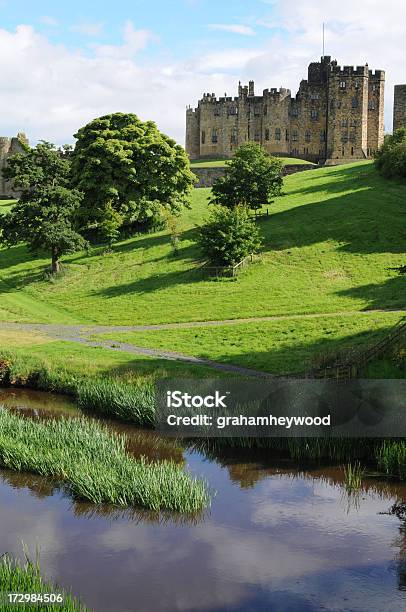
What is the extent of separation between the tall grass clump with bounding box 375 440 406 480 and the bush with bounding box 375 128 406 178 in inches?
2129

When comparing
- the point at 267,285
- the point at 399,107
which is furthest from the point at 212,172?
A: the point at 267,285

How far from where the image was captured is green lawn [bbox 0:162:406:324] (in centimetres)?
4888

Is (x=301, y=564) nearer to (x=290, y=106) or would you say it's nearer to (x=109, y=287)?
(x=109, y=287)

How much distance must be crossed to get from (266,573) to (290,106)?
103 metres

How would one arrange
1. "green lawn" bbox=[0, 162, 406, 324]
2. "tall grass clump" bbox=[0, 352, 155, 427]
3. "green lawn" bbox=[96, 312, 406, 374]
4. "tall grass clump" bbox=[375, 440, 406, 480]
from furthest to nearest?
"green lawn" bbox=[0, 162, 406, 324] < "green lawn" bbox=[96, 312, 406, 374] < "tall grass clump" bbox=[0, 352, 155, 427] < "tall grass clump" bbox=[375, 440, 406, 480]

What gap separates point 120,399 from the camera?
95.5ft

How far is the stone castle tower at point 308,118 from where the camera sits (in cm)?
10756

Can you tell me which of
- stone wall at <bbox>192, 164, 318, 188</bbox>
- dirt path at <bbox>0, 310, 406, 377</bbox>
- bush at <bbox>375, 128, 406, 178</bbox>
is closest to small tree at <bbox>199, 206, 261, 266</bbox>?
dirt path at <bbox>0, 310, 406, 377</bbox>

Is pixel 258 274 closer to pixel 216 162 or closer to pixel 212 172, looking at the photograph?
pixel 212 172

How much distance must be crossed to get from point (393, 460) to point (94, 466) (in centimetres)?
872

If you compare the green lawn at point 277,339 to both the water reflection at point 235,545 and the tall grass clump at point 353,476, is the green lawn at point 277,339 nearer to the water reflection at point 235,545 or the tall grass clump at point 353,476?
the tall grass clump at point 353,476

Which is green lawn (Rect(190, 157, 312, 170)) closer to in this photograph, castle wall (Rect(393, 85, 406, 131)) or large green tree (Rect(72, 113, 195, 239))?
castle wall (Rect(393, 85, 406, 131))

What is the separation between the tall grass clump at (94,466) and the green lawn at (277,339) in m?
10.2

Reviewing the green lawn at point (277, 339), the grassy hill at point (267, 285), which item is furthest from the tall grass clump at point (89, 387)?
the grassy hill at point (267, 285)
